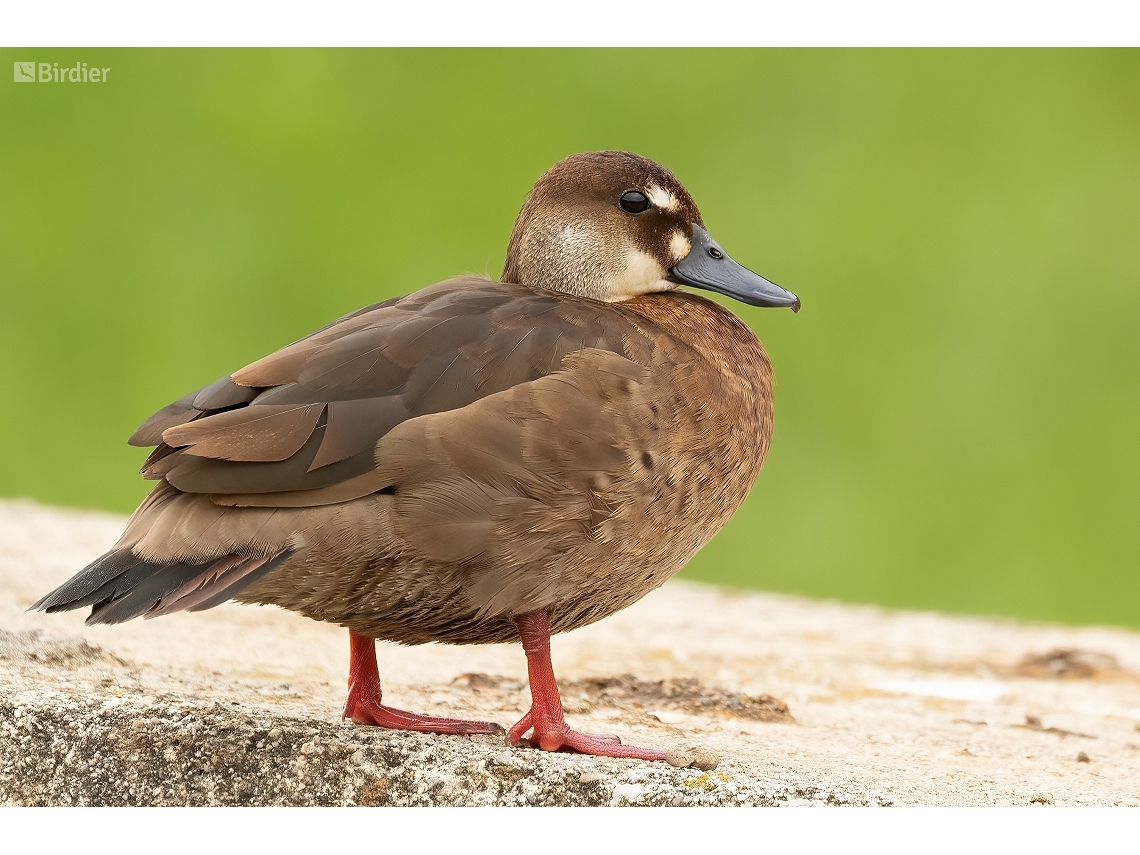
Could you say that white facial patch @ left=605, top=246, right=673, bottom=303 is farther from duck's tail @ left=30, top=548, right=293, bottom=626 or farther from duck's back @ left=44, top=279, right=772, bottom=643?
duck's tail @ left=30, top=548, right=293, bottom=626

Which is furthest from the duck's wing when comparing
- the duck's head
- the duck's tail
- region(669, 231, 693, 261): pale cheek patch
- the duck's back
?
region(669, 231, 693, 261): pale cheek patch

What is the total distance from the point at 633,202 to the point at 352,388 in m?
0.87

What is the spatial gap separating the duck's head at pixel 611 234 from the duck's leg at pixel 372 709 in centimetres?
89

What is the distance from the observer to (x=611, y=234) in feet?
10.6

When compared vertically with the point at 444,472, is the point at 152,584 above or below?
below

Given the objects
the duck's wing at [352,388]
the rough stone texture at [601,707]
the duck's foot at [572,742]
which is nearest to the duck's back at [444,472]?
the duck's wing at [352,388]

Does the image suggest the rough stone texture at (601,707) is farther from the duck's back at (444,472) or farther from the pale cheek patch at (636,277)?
the pale cheek patch at (636,277)

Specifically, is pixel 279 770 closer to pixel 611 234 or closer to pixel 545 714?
pixel 545 714

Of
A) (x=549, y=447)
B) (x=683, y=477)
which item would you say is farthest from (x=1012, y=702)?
(x=549, y=447)

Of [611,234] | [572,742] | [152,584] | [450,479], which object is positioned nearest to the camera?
[152,584]

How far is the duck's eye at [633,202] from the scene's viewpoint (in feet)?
10.5

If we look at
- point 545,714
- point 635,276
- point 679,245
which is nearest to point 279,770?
point 545,714

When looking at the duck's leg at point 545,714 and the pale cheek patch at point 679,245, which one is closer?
the duck's leg at point 545,714

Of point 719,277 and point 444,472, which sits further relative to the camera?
point 719,277
